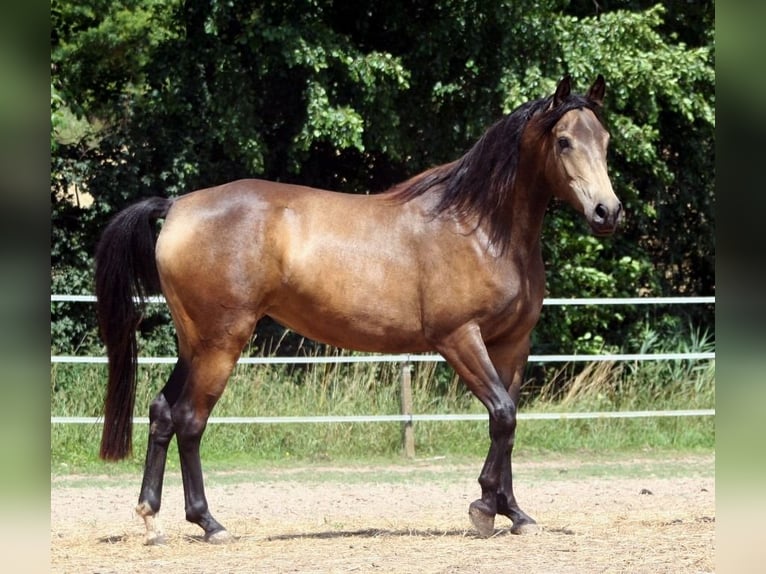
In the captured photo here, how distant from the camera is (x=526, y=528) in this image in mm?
5379

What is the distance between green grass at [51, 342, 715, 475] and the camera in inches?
350

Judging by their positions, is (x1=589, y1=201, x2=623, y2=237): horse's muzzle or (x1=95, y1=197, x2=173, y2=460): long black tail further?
(x1=95, y1=197, x2=173, y2=460): long black tail

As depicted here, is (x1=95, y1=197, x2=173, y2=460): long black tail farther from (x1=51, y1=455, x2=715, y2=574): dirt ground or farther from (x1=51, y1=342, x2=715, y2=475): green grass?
(x1=51, y1=342, x2=715, y2=475): green grass

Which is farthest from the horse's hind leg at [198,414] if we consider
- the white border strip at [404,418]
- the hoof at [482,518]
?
the white border strip at [404,418]

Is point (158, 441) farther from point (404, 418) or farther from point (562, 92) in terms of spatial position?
point (404, 418)

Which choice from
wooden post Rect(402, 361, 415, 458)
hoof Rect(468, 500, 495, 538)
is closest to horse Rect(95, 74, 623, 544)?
hoof Rect(468, 500, 495, 538)

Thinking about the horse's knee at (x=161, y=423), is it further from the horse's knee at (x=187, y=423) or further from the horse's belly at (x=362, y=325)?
the horse's belly at (x=362, y=325)

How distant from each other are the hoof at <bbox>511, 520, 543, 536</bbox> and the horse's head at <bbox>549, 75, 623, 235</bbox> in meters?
1.69

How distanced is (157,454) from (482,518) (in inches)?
71.2

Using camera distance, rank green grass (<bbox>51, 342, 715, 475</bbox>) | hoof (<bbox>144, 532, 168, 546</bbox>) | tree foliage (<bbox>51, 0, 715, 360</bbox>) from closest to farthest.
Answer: hoof (<bbox>144, 532, 168, 546</bbox>)
green grass (<bbox>51, 342, 715, 475</bbox>)
tree foliage (<bbox>51, 0, 715, 360</bbox>)

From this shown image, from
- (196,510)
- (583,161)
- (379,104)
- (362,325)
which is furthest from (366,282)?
(379,104)

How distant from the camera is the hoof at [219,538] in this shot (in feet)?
17.3
